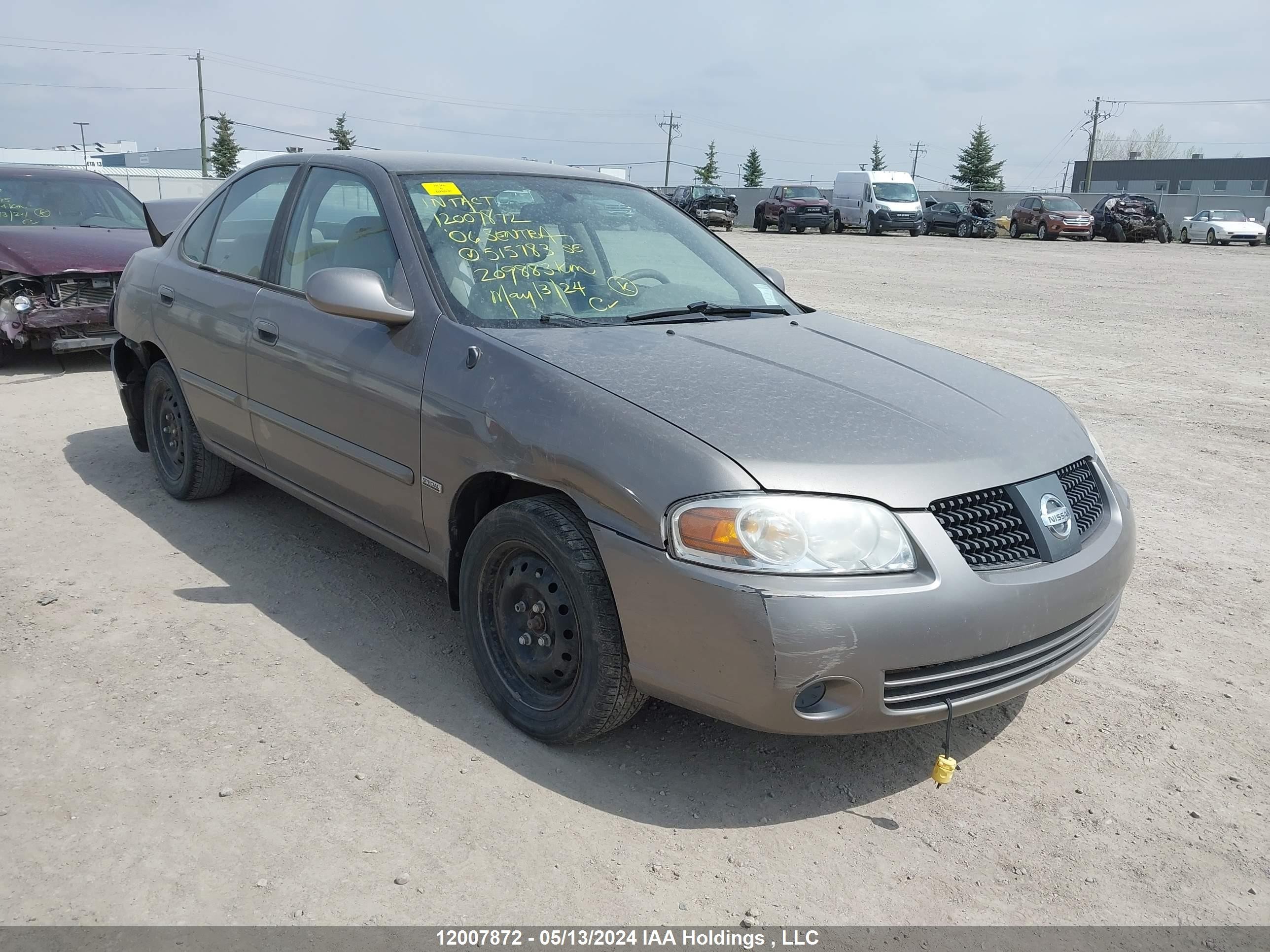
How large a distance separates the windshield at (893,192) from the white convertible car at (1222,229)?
9140 millimetres

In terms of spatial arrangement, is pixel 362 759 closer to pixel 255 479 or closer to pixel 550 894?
pixel 550 894

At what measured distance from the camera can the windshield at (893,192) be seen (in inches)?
1419

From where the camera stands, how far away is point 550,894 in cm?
247

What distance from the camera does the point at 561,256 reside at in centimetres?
375

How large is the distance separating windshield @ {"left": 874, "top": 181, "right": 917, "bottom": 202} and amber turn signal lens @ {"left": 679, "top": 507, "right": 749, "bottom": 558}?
3566 centimetres

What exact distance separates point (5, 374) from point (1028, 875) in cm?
843

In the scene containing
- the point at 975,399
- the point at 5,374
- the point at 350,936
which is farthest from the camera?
the point at 5,374

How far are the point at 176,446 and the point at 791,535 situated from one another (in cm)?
380

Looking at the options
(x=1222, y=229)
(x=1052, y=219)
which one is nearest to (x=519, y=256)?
(x=1052, y=219)

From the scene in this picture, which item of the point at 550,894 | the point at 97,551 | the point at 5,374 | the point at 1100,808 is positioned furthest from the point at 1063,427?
the point at 5,374

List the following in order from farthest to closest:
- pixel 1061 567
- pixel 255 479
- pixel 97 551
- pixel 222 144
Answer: pixel 222 144 < pixel 255 479 < pixel 97 551 < pixel 1061 567

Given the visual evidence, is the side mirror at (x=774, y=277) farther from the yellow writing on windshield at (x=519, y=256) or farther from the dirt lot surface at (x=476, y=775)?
the dirt lot surface at (x=476, y=775)

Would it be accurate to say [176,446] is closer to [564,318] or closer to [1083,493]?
[564,318]

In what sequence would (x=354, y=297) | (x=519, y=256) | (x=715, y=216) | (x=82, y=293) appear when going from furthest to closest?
(x=715, y=216)
(x=82, y=293)
(x=519, y=256)
(x=354, y=297)
